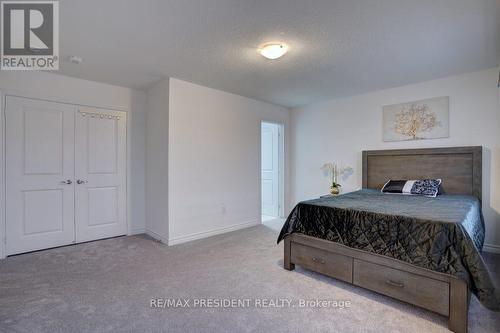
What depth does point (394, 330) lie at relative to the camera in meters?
1.71

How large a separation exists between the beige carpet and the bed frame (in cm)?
13

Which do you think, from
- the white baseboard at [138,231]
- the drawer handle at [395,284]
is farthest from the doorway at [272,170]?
the drawer handle at [395,284]

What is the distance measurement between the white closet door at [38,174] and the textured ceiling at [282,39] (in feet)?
2.17

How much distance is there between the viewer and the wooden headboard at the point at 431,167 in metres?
3.20

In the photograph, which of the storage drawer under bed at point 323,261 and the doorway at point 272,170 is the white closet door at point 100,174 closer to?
the doorway at point 272,170

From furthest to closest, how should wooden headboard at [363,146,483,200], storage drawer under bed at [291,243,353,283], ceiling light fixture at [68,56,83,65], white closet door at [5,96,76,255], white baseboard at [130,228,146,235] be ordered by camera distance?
white baseboard at [130,228,146,235] → wooden headboard at [363,146,483,200] → white closet door at [5,96,76,255] → ceiling light fixture at [68,56,83,65] → storage drawer under bed at [291,243,353,283]

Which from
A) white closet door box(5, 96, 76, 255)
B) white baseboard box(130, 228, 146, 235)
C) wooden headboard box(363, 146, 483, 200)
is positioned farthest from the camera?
white baseboard box(130, 228, 146, 235)

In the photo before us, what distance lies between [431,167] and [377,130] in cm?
94

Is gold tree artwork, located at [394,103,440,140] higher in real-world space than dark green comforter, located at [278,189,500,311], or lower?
higher

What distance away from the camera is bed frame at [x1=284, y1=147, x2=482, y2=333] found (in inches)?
68.0

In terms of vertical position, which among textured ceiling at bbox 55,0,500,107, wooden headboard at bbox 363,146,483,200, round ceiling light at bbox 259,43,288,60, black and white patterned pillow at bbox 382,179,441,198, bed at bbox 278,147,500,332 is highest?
textured ceiling at bbox 55,0,500,107

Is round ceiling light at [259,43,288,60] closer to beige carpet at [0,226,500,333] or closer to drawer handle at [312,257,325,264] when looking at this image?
drawer handle at [312,257,325,264]

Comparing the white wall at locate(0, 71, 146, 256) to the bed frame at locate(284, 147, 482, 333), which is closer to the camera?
the bed frame at locate(284, 147, 482, 333)

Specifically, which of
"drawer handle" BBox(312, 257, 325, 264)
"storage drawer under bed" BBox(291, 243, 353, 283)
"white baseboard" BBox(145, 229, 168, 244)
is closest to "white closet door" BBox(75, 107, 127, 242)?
"white baseboard" BBox(145, 229, 168, 244)
